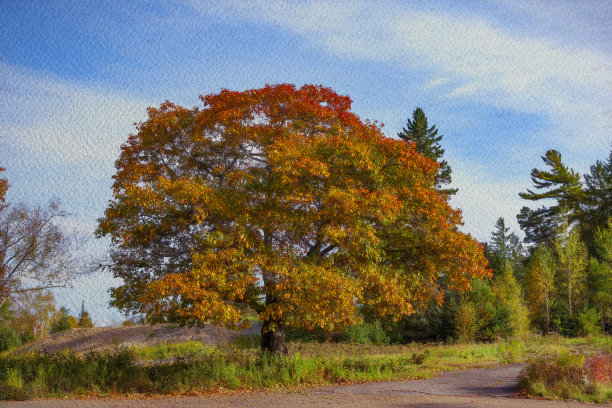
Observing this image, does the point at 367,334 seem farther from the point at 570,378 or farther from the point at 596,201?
the point at 596,201

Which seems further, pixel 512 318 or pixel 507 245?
pixel 507 245

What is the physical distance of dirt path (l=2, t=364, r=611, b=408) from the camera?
980 centimetres

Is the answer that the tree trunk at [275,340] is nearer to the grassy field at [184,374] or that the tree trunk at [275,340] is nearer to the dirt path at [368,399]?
the grassy field at [184,374]

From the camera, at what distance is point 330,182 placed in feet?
41.2

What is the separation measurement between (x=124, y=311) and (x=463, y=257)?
9.51 meters

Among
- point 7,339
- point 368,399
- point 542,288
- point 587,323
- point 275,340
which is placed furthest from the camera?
point 542,288

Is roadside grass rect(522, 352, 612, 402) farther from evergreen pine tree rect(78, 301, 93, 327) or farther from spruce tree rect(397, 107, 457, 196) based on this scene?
evergreen pine tree rect(78, 301, 93, 327)

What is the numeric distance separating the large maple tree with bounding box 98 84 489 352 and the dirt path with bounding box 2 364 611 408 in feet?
5.83

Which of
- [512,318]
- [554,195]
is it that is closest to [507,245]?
[554,195]

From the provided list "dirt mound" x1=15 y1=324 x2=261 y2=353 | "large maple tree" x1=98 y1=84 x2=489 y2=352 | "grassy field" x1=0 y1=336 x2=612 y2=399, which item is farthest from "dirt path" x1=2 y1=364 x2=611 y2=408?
"dirt mound" x1=15 y1=324 x2=261 y2=353

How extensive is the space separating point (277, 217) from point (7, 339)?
2998 cm

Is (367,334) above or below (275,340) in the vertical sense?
below

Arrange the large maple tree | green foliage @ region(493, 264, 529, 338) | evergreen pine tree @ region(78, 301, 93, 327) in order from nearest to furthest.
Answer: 1. the large maple tree
2. green foliage @ region(493, 264, 529, 338)
3. evergreen pine tree @ region(78, 301, 93, 327)

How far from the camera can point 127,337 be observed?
27531 millimetres
